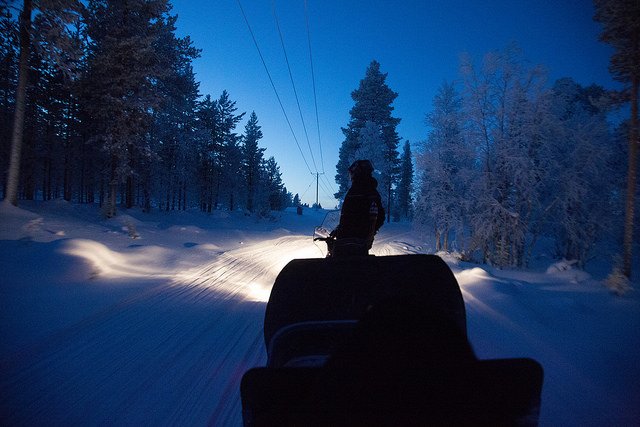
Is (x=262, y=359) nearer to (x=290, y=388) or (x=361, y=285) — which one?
(x=361, y=285)

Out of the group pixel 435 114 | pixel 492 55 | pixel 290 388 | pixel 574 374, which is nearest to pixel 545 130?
pixel 492 55

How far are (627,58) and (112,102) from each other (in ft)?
80.5

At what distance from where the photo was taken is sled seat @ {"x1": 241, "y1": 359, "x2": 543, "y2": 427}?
2.92 ft

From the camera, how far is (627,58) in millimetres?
9961

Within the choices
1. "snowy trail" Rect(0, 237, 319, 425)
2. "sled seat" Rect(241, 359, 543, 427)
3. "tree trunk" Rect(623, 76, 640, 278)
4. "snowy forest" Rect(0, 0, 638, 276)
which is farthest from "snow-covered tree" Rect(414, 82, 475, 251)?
"sled seat" Rect(241, 359, 543, 427)

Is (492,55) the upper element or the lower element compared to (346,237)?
upper

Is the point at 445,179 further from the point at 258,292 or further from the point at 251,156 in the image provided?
the point at 251,156

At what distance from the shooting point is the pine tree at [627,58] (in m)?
9.62

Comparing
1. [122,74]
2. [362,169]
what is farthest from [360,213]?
[122,74]

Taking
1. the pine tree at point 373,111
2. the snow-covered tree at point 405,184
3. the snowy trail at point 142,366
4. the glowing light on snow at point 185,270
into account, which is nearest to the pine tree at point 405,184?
the snow-covered tree at point 405,184

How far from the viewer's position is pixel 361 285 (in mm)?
1936

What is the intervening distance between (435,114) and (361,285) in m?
22.9

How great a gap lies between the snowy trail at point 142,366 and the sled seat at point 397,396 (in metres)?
1.90

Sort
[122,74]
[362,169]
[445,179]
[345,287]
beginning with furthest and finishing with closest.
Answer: [445,179]
[122,74]
[362,169]
[345,287]
